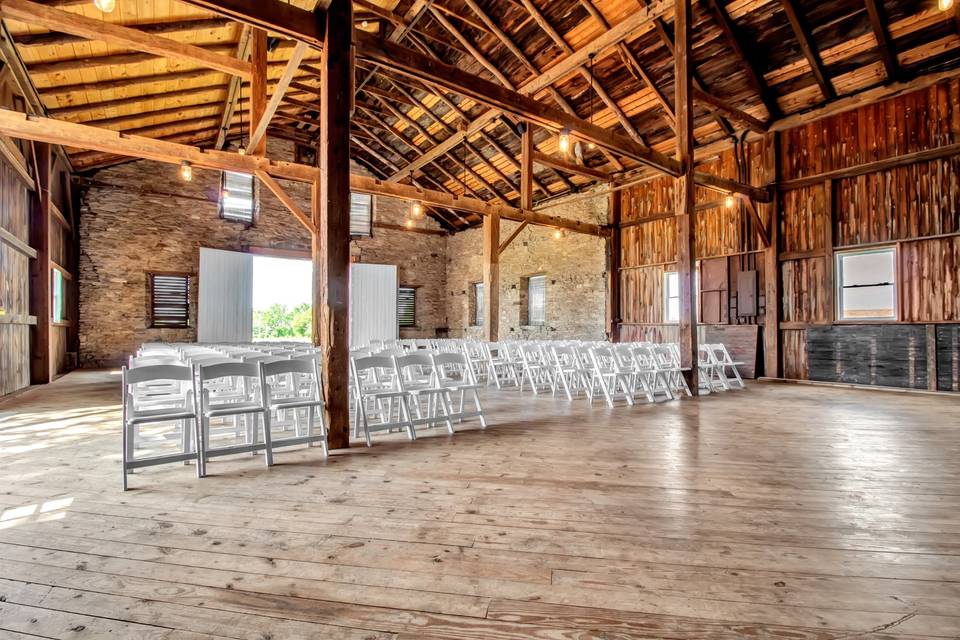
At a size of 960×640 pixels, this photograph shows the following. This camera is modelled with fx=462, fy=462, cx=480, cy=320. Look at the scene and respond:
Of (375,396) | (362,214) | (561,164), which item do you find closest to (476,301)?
(362,214)

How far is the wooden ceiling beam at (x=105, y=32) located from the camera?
4727mm

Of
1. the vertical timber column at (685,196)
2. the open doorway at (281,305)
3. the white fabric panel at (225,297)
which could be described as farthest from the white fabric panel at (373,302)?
the vertical timber column at (685,196)

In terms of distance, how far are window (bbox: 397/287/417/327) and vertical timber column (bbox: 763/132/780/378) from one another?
1113 cm

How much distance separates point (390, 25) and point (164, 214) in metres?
7.87

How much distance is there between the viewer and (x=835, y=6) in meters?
7.18

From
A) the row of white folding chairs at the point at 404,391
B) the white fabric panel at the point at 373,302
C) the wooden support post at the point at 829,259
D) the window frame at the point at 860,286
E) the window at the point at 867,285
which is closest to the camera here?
the row of white folding chairs at the point at 404,391

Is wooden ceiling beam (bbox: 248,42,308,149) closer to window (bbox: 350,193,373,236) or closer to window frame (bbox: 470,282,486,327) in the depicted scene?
window (bbox: 350,193,373,236)

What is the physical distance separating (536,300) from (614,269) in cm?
298

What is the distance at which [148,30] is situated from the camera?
6578 millimetres

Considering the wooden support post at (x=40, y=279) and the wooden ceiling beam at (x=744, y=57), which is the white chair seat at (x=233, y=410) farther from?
the wooden ceiling beam at (x=744, y=57)

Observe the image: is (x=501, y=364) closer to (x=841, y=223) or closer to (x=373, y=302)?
(x=841, y=223)

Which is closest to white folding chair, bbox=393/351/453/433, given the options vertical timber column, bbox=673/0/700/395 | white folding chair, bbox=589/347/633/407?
white folding chair, bbox=589/347/633/407

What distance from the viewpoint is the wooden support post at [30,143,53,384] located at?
26.8 ft

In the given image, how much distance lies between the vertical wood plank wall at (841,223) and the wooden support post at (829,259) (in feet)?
0.06
